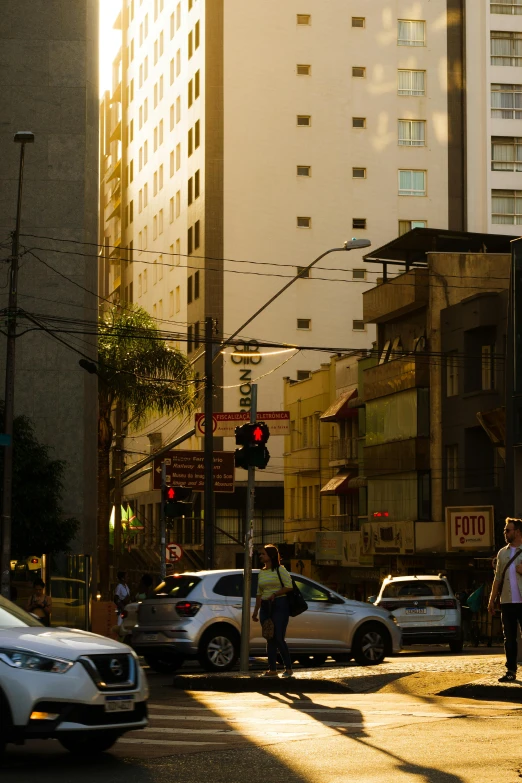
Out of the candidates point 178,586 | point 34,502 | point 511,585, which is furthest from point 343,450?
point 511,585

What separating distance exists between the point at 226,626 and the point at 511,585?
6.63m

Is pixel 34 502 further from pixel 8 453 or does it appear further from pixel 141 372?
pixel 141 372

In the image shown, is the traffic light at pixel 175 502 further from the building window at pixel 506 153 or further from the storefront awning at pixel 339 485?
the building window at pixel 506 153

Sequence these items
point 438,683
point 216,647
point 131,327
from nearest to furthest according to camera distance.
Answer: point 438,683 → point 216,647 → point 131,327

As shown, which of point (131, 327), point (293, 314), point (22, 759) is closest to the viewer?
point (22, 759)

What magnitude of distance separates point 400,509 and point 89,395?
19879 millimetres

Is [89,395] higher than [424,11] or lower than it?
lower

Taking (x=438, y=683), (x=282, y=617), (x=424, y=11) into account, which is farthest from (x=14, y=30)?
(x=424, y=11)

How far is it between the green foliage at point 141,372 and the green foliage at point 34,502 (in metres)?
14.0

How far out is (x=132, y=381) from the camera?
49.2 meters

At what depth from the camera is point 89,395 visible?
126 feet

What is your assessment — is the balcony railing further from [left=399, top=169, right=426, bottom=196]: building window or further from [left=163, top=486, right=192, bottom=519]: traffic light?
[left=163, top=486, right=192, bottom=519]: traffic light

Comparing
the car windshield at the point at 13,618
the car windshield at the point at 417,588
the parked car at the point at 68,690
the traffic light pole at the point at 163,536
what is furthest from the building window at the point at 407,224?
the parked car at the point at 68,690

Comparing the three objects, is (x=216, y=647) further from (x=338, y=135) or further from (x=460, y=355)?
(x=338, y=135)
